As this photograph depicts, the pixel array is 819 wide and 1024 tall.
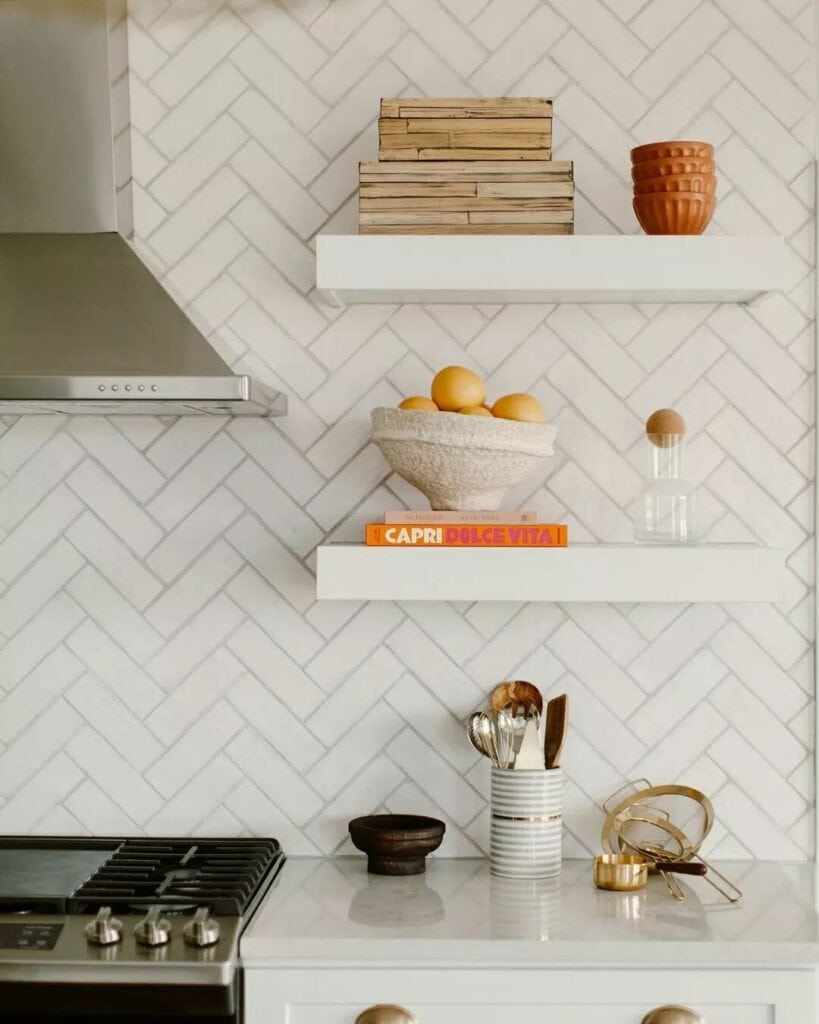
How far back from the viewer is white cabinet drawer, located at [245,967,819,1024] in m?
1.73

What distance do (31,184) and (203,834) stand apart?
117 cm

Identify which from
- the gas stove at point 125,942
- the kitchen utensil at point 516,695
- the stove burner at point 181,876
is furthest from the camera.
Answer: the kitchen utensil at point 516,695

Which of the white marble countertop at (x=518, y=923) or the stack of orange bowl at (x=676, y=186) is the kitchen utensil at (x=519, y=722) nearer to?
the white marble countertop at (x=518, y=923)

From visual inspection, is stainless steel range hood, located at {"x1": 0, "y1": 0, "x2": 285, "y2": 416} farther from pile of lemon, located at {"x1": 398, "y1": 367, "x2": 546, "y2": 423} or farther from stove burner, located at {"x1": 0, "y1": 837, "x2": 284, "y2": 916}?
stove burner, located at {"x1": 0, "y1": 837, "x2": 284, "y2": 916}

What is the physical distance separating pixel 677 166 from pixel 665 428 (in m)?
0.42

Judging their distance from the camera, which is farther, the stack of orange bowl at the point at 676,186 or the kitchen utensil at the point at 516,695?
the kitchen utensil at the point at 516,695

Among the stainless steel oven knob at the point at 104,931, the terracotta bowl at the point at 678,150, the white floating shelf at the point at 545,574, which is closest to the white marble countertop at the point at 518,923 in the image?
the stainless steel oven knob at the point at 104,931

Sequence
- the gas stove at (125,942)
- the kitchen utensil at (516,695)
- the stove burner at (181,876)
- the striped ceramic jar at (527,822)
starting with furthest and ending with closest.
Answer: the kitchen utensil at (516,695) < the striped ceramic jar at (527,822) < the stove burner at (181,876) < the gas stove at (125,942)

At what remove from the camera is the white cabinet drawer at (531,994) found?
1.73m

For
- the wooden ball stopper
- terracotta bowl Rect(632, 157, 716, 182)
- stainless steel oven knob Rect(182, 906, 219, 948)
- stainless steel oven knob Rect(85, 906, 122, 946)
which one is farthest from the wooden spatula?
terracotta bowl Rect(632, 157, 716, 182)

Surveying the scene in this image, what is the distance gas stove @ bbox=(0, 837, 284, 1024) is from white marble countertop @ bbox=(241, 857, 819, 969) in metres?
0.06

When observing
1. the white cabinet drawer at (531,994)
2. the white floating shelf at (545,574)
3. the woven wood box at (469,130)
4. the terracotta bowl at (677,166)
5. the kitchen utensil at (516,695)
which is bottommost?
the white cabinet drawer at (531,994)

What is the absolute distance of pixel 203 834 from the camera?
2.23 metres

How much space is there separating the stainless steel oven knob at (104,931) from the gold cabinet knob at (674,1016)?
29.5 inches
